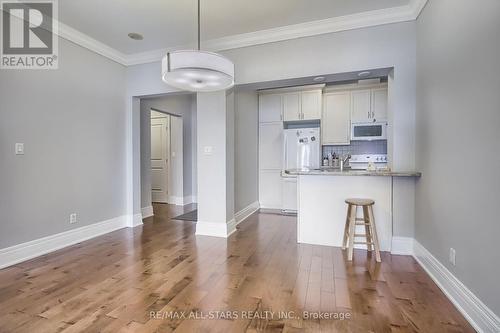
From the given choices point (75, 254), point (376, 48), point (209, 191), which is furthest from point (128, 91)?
point (376, 48)

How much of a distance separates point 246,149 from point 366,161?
2.73 metres

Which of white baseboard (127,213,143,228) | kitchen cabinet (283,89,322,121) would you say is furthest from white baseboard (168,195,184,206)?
kitchen cabinet (283,89,322,121)

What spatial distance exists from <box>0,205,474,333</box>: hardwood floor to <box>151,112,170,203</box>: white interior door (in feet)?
10.7

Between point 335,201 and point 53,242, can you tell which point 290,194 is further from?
point 53,242

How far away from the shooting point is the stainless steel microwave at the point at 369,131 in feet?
17.3

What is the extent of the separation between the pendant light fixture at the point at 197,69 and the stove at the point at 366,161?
424 cm

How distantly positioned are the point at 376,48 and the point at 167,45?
287 centimetres

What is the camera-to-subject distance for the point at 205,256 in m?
2.98

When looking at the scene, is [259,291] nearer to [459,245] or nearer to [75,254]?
[459,245]

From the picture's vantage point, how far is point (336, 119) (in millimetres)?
5605

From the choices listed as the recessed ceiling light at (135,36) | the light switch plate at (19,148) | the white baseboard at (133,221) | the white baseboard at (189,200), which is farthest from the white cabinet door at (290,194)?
the light switch plate at (19,148)

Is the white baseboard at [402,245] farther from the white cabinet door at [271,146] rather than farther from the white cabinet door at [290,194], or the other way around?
the white cabinet door at [271,146]

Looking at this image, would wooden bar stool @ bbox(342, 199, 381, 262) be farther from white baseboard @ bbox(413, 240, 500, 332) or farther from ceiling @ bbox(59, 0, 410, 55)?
ceiling @ bbox(59, 0, 410, 55)

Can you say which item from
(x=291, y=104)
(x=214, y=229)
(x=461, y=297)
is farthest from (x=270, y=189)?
(x=461, y=297)
